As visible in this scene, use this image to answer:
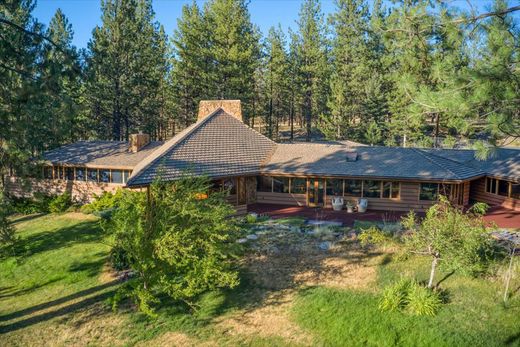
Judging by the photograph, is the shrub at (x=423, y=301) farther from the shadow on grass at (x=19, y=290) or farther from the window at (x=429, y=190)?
the shadow on grass at (x=19, y=290)

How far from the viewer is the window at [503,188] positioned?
22.1 meters

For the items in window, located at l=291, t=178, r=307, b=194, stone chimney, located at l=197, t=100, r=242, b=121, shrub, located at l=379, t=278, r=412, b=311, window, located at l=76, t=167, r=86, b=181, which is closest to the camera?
shrub, located at l=379, t=278, r=412, b=311

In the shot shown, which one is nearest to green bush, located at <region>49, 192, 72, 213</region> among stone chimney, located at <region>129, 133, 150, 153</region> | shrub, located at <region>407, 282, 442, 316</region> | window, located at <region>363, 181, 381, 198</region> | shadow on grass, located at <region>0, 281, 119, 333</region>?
stone chimney, located at <region>129, 133, 150, 153</region>

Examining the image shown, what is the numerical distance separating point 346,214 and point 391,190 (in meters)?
3.00

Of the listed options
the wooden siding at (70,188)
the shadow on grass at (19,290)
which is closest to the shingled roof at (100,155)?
the wooden siding at (70,188)

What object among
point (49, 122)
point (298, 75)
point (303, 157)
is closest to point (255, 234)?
point (303, 157)

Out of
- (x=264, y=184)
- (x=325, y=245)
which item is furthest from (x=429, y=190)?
(x=264, y=184)

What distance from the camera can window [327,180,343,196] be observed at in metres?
22.7

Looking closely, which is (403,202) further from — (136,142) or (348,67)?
(348,67)

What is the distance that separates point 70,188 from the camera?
26734 millimetres

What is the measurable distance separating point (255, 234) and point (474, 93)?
10996 mm

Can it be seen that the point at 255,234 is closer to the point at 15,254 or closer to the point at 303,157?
the point at 303,157

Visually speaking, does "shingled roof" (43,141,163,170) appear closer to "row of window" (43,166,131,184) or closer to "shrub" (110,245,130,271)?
"row of window" (43,166,131,184)

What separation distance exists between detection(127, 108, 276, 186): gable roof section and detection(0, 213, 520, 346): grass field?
5.71 metres
